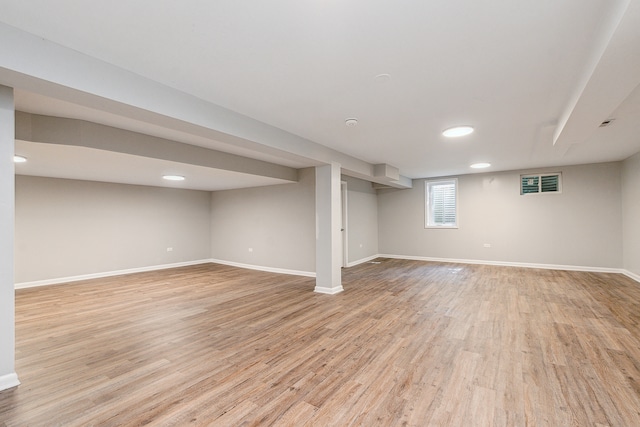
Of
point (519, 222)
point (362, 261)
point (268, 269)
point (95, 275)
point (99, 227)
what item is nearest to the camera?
point (95, 275)

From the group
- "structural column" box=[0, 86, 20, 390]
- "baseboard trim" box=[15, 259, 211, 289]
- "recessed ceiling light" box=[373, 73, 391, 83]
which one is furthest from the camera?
"baseboard trim" box=[15, 259, 211, 289]

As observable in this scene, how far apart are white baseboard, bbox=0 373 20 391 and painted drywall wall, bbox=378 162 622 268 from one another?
8183mm

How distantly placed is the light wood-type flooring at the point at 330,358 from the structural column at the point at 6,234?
0.29 m

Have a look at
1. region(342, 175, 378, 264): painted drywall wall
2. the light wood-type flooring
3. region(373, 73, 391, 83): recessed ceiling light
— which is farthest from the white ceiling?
region(342, 175, 378, 264): painted drywall wall

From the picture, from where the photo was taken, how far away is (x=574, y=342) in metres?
2.89

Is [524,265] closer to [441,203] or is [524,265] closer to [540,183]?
[540,183]

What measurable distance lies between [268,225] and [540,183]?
22.2 feet

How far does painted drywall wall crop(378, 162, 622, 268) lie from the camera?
6.33 meters

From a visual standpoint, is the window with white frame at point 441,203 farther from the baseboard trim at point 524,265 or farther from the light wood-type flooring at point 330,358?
the light wood-type flooring at point 330,358

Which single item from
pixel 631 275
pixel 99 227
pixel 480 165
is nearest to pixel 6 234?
pixel 99 227

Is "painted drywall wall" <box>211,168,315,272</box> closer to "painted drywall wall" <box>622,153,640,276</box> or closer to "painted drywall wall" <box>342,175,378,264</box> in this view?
"painted drywall wall" <box>342,175,378,264</box>

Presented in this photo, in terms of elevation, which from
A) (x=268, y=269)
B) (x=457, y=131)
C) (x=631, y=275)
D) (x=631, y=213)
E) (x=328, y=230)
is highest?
(x=457, y=131)

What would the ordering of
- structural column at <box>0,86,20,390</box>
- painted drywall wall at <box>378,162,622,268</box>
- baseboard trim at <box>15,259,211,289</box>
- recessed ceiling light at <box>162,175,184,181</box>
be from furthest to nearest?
painted drywall wall at <box>378,162,622,268</box>
recessed ceiling light at <box>162,175,184,181</box>
baseboard trim at <box>15,259,211,289</box>
structural column at <box>0,86,20,390</box>

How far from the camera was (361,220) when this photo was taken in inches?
322
